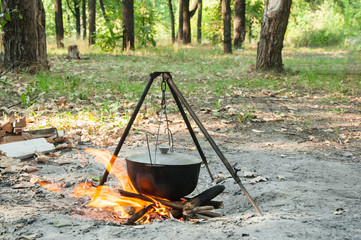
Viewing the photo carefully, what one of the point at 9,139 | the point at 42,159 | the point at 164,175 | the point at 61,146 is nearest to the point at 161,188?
the point at 164,175

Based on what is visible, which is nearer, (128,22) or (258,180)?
(258,180)

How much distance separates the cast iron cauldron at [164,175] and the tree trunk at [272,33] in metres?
7.34

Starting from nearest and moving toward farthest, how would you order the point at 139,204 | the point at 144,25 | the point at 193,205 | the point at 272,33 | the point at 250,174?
the point at 193,205
the point at 139,204
the point at 250,174
the point at 272,33
the point at 144,25

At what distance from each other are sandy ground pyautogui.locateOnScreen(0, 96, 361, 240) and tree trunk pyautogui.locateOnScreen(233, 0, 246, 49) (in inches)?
525

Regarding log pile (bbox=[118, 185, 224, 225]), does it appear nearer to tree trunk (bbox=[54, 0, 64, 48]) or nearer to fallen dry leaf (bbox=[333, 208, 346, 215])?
fallen dry leaf (bbox=[333, 208, 346, 215])

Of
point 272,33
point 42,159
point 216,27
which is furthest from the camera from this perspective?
point 216,27

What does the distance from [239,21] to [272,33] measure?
27.4 feet

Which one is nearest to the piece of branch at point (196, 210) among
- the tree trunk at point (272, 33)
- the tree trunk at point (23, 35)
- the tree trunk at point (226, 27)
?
the tree trunk at point (23, 35)

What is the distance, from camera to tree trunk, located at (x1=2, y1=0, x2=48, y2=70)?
25.4ft

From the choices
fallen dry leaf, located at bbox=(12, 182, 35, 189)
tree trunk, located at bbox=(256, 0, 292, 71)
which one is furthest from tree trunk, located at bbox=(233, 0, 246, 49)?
fallen dry leaf, located at bbox=(12, 182, 35, 189)

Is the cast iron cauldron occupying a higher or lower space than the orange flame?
higher

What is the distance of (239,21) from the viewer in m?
17.4

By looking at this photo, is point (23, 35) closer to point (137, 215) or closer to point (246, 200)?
point (137, 215)

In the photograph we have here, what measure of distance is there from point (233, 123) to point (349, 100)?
2.93 m
